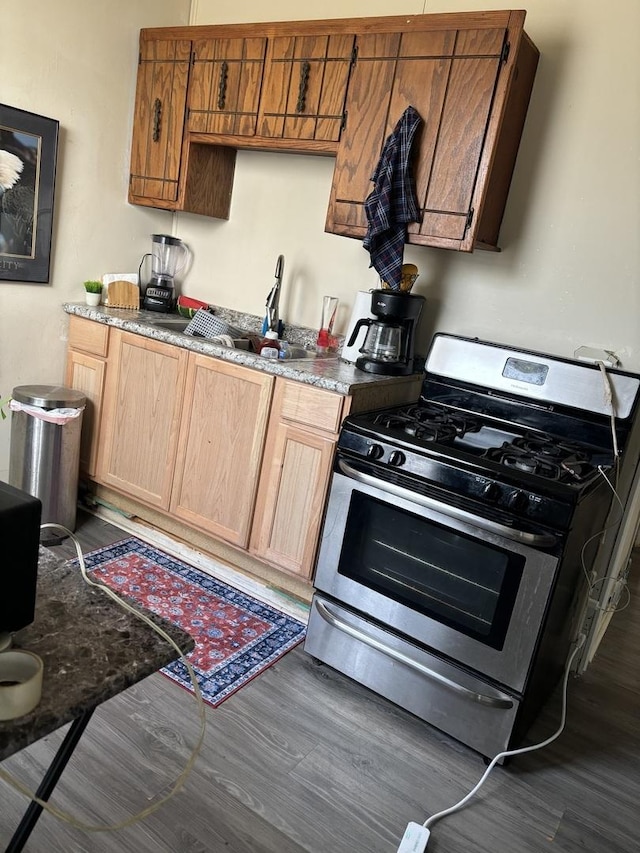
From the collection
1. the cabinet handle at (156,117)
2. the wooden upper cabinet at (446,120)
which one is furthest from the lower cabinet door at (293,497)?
the cabinet handle at (156,117)

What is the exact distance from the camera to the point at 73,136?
2928mm

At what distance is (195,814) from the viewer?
1602 millimetres

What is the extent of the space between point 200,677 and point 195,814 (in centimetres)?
52

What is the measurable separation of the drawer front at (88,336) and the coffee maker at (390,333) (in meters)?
1.20

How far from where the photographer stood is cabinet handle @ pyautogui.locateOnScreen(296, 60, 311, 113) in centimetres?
256

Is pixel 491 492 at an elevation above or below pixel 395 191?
below

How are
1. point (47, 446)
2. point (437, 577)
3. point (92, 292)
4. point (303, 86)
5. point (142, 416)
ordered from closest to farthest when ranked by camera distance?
point (437, 577), point (303, 86), point (47, 446), point (142, 416), point (92, 292)

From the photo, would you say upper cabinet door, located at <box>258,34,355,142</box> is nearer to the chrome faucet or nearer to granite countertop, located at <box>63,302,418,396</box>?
the chrome faucet

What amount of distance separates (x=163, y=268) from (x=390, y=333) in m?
1.54

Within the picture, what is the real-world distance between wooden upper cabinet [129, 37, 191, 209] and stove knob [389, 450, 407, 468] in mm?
1821

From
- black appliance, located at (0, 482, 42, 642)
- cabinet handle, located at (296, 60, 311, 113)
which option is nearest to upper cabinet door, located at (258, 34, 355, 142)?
cabinet handle, located at (296, 60, 311, 113)

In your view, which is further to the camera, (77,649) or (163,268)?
(163,268)

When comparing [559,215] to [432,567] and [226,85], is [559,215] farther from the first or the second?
[226,85]

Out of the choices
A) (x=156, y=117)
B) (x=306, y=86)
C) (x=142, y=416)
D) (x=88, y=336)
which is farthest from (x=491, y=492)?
(x=156, y=117)
